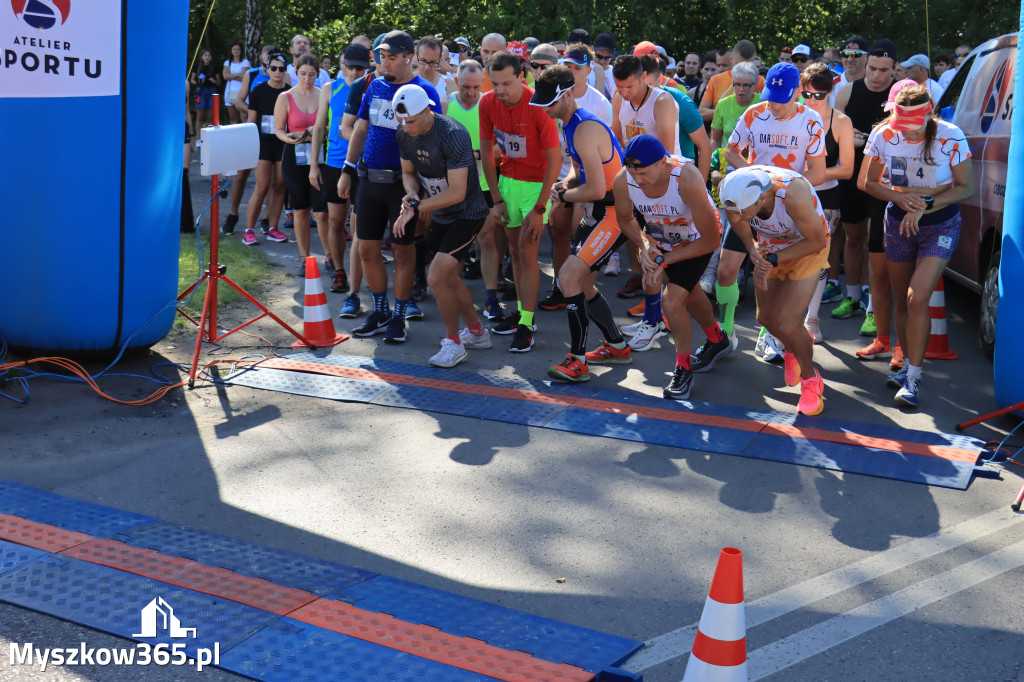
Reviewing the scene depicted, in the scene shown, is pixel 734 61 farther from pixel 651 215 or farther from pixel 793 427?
pixel 793 427

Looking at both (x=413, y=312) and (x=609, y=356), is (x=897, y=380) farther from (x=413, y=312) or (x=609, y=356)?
(x=413, y=312)

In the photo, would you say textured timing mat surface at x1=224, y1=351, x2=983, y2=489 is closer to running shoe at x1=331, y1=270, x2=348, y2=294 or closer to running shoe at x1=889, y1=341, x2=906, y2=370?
running shoe at x1=889, y1=341, x2=906, y2=370

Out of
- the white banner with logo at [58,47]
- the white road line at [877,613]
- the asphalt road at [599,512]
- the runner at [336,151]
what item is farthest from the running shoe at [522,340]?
the white road line at [877,613]

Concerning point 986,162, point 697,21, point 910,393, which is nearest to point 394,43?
point 910,393

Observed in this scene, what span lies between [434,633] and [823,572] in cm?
158

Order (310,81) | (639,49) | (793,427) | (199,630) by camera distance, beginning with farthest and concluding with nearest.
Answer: (310,81) < (639,49) < (793,427) < (199,630)

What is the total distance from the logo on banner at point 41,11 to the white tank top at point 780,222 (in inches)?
158

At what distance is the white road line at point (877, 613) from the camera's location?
10.7ft

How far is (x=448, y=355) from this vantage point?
260 inches

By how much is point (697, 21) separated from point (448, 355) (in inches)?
654

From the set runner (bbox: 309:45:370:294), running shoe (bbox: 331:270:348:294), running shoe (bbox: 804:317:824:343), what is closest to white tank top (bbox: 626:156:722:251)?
running shoe (bbox: 804:317:824:343)

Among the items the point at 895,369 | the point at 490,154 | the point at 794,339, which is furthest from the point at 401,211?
the point at 895,369

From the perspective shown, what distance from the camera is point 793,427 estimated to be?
550 cm

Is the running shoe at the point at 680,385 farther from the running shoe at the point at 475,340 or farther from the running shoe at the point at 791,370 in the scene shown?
the running shoe at the point at 475,340
